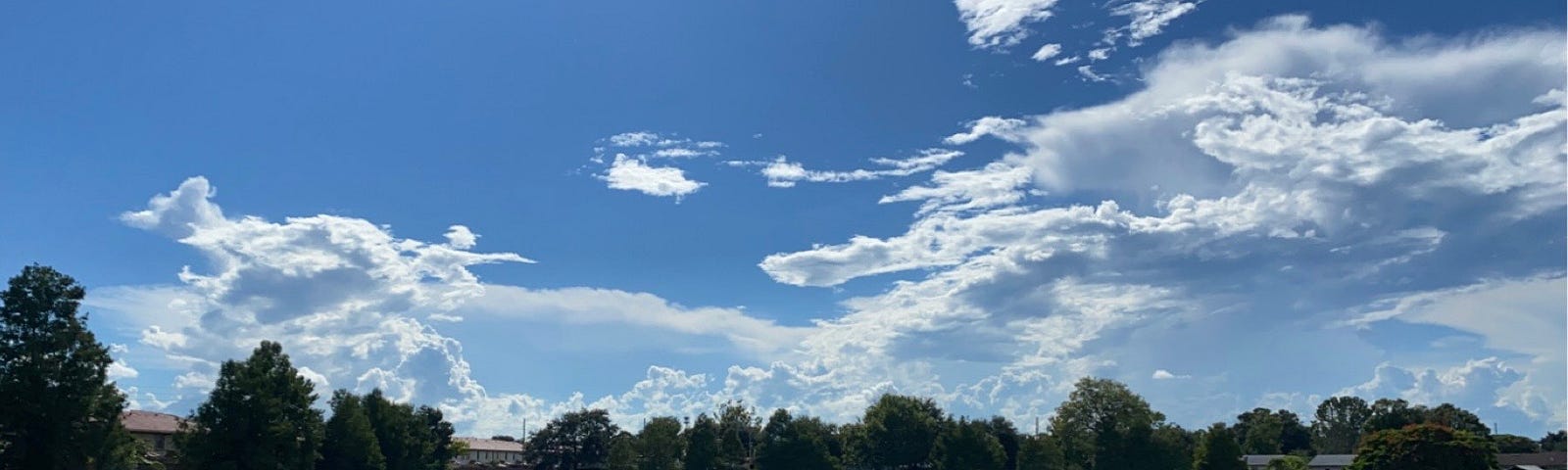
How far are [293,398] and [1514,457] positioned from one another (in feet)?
475

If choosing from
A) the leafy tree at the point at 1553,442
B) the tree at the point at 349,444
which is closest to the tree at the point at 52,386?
the tree at the point at 349,444

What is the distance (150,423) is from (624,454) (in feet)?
141

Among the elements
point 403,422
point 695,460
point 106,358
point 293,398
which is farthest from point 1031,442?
point 106,358

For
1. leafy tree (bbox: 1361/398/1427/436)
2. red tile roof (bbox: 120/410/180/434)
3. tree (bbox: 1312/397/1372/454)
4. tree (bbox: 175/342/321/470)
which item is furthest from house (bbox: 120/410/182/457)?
tree (bbox: 1312/397/1372/454)

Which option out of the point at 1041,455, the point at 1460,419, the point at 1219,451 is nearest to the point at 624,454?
the point at 1041,455

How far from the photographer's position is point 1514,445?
6309 inches

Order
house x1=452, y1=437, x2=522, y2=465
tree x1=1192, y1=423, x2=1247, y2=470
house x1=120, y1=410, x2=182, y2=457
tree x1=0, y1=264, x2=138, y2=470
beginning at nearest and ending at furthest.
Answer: tree x1=0, y1=264, x2=138, y2=470 < house x1=120, y1=410, x2=182, y2=457 < tree x1=1192, y1=423, x2=1247, y2=470 < house x1=452, y1=437, x2=522, y2=465

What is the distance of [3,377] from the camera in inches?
2227

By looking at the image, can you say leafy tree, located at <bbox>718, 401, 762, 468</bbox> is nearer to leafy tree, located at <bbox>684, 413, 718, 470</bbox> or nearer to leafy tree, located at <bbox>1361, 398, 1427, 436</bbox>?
leafy tree, located at <bbox>684, 413, 718, 470</bbox>

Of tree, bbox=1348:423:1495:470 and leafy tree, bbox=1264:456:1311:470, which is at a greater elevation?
tree, bbox=1348:423:1495:470

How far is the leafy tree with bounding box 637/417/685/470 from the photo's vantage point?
106875mm

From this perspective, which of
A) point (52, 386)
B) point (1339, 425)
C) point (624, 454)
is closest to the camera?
point (52, 386)

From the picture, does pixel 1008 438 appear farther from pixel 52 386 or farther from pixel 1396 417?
pixel 52 386

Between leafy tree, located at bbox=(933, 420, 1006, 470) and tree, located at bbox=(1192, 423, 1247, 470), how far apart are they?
20442mm
